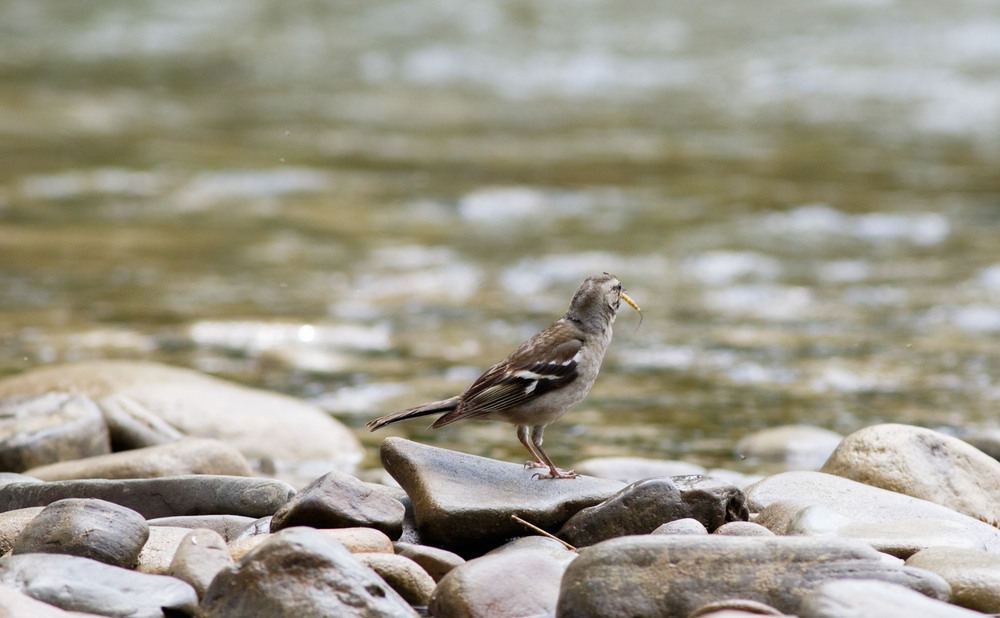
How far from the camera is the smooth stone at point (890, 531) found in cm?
515

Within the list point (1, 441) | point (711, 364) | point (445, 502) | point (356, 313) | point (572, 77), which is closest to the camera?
point (445, 502)

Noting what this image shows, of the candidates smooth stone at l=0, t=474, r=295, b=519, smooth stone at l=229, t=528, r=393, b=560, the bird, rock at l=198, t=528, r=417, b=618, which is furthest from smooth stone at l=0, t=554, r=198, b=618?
the bird

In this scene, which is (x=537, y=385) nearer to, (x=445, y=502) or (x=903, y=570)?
(x=445, y=502)

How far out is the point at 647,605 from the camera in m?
4.33

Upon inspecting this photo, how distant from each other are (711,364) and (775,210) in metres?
7.03

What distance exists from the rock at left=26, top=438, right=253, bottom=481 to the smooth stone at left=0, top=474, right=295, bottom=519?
2.55 feet

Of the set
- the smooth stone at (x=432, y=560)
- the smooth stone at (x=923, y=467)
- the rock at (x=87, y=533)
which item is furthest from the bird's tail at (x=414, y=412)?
the smooth stone at (x=923, y=467)

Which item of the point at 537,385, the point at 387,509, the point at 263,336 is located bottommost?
the point at 263,336

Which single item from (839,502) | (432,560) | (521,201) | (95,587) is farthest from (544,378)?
(521,201)

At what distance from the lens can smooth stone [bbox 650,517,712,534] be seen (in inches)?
201

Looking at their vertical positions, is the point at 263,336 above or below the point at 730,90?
below

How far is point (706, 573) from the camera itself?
172 inches

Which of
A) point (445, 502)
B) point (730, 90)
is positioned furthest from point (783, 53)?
point (445, 502)

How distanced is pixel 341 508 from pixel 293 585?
3.65 ft
